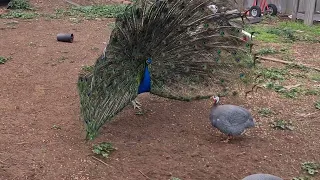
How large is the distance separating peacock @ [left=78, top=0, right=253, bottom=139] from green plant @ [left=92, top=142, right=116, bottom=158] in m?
0.79

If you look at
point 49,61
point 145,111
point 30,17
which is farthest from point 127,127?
point 30,17

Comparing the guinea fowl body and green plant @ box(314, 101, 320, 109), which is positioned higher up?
the guinea fowl body

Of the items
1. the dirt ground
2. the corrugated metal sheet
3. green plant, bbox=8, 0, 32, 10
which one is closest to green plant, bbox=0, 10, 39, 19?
green plant, bbox=8, 0, 32, 10

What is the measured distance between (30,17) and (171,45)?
680 cm

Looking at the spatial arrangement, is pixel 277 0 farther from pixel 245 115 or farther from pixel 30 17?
pixel 245 115

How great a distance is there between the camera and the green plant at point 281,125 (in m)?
5.69

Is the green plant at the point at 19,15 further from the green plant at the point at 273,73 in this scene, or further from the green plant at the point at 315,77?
the green plant at the point at 315,77

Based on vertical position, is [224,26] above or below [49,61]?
above

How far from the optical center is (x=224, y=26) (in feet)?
19.0

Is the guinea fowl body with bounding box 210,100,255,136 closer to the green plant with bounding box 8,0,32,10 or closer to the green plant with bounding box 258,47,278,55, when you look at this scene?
the green plant with bounding box 258,47,278,55

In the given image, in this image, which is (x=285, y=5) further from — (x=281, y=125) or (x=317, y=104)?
(x=281, y=125)

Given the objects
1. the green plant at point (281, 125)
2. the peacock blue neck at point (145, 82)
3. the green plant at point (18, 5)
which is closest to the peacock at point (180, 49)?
the peacock blue neck at point (145, 82)

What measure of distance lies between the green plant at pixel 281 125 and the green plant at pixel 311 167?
0.87m

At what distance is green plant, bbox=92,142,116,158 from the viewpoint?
4781 mm
